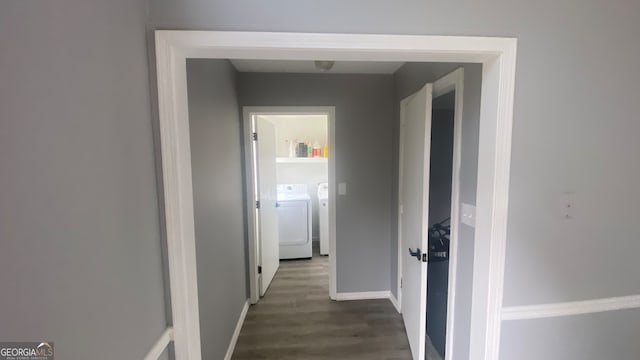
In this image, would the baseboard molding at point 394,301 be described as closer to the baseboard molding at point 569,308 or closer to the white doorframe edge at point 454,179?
the white doorframe edge at point 454,179

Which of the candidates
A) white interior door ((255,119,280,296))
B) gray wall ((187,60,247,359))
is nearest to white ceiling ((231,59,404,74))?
gray wall ((187,60,247,359))

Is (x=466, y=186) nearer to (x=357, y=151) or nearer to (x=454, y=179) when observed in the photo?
(x=454, y=179)

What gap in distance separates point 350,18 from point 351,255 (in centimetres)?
243

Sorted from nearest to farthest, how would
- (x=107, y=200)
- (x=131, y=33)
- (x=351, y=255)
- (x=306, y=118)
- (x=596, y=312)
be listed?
(x=107, y=200)
(x=131, y=33)
(x=596, y=312)
(x=351, y=255)
(x=306, y=118)

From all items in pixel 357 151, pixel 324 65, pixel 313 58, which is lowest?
pixel 357 151

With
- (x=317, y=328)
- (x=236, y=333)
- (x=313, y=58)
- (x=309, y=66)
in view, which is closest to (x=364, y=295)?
(x=317, y=328)

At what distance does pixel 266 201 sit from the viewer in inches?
125

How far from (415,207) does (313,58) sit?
1373 millimetres

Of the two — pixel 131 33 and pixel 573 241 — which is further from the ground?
pixel 131 33

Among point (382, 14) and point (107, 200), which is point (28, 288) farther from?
point (382, 14)

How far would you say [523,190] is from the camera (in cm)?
119

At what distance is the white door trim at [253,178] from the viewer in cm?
283

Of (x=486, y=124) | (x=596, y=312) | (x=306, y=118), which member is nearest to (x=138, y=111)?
(x=486, y=124)

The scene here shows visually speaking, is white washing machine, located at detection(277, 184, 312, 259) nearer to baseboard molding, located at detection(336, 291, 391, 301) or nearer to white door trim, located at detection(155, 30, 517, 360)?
baseboard molding, located at detection(336, 291, 391, 301)
